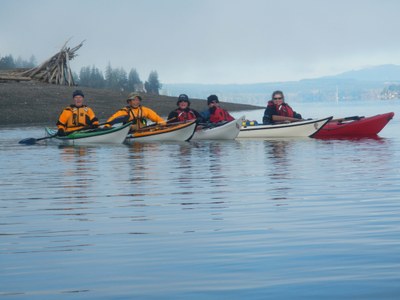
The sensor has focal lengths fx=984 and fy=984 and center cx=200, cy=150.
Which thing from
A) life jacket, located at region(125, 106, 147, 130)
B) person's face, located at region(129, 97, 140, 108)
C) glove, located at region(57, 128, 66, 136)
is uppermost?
person's face, located at region(129, 97, 140, 108)

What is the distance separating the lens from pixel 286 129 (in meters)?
31.3

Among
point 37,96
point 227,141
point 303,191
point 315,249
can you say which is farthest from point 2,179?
point 37,96

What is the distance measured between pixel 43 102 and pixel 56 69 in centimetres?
977

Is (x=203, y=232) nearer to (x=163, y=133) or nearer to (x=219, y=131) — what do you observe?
(x=163, y=133)

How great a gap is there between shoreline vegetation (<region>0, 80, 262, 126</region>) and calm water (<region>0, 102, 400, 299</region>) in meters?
36.5

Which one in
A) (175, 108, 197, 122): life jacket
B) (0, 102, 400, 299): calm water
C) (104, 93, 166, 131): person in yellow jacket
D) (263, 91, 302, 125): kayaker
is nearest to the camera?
(0, 102, 400, 299): calm water

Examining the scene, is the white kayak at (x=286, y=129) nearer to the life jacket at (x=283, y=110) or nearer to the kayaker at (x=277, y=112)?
the kayaker at (x=277, y=112)

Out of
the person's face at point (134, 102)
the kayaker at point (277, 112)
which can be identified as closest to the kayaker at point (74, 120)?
the person's face at point (134, 102)

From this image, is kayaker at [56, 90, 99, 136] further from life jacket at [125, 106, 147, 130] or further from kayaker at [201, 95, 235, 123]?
kayaker at [201, 95, 235, 123]

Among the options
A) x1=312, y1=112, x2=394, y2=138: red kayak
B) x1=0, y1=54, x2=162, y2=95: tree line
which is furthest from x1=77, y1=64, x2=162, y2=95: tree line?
x1=312, y1=112, x2=394, y2=138: red kayak

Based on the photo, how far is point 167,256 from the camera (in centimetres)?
828

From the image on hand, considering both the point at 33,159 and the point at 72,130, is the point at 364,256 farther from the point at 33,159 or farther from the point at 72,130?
the point at 72,130

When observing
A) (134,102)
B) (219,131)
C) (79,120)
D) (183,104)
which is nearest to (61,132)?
(79,120)

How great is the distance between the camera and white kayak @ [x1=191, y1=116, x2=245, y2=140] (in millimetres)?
30844
